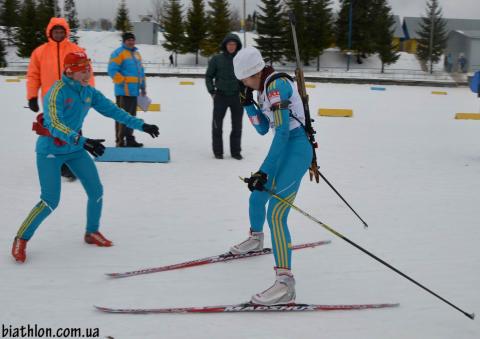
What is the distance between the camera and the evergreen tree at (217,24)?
152ft

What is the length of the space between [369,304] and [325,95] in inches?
722

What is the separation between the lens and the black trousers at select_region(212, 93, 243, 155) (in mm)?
7645

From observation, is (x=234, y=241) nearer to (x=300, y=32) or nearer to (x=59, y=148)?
(x=59, y=148)

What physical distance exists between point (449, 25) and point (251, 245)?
212ft

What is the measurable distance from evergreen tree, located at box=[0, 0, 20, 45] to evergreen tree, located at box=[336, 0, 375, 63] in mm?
32602

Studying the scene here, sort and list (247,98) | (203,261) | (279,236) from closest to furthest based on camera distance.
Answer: (279,236), (247,98), (203,261)

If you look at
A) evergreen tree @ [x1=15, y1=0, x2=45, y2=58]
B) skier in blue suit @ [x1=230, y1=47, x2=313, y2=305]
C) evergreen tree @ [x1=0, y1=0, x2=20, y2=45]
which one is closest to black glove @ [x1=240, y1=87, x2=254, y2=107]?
skier in blue suit @ [x1=230, y1=47, x2=313, y2=305]

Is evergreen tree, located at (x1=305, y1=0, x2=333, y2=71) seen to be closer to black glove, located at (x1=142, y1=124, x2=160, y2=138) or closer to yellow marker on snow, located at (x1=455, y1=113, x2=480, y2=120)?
yellow marker on snow, located at (x1=455, y1=113, x2=480, y2=120)

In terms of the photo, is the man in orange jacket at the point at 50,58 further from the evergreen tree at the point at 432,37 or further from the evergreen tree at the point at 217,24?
the evergreen tree at the point at 432,37

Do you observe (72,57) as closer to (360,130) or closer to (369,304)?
(369,304)

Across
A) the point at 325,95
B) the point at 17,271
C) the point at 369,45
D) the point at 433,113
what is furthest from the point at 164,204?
the point at 369,45

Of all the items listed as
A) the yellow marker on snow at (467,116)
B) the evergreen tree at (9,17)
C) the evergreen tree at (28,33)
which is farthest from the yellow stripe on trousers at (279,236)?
the evergreen tree at (9,17)

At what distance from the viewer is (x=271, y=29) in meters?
44.3

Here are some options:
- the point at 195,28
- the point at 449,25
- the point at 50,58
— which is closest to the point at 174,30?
the point at 195,28
